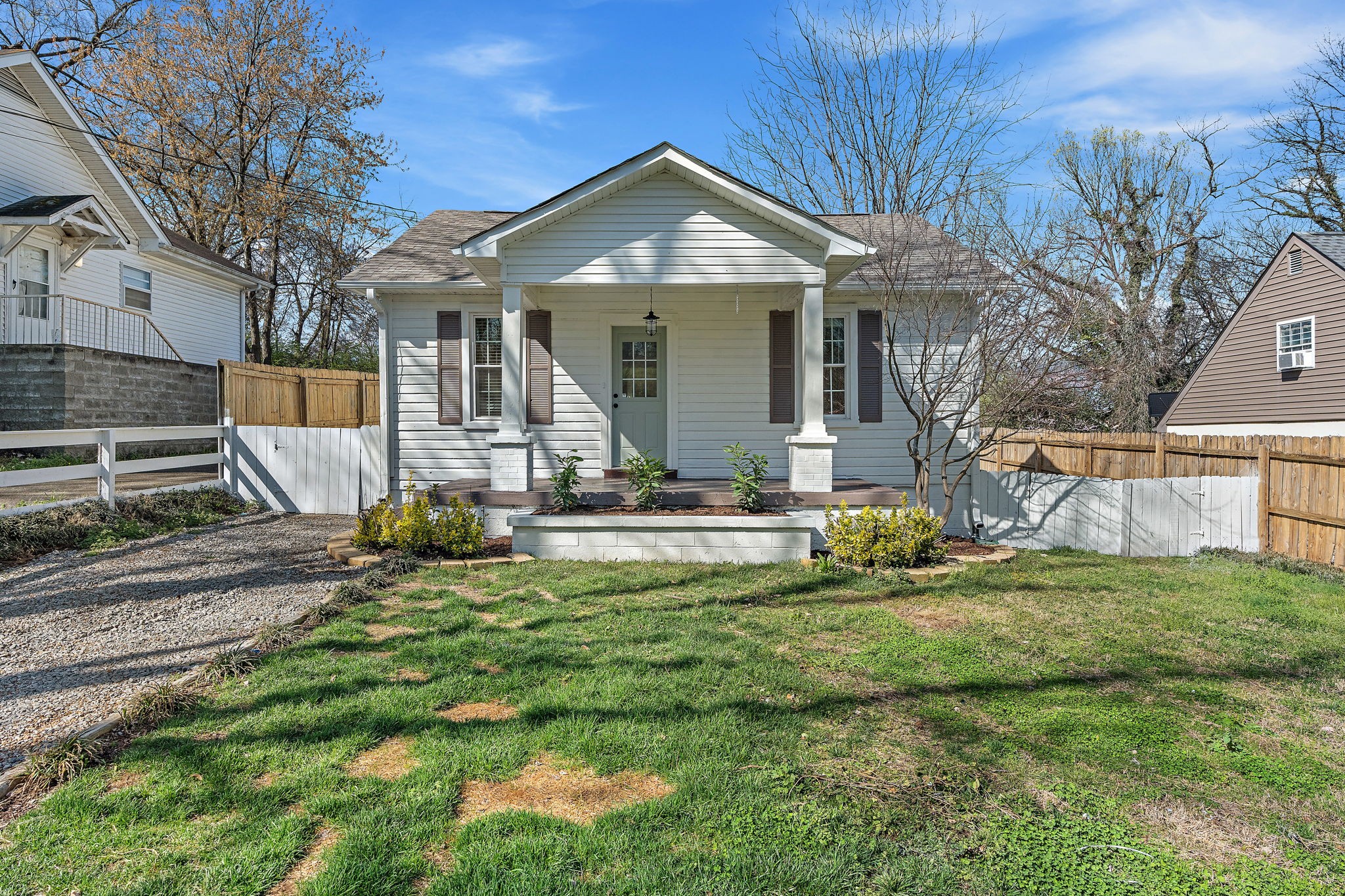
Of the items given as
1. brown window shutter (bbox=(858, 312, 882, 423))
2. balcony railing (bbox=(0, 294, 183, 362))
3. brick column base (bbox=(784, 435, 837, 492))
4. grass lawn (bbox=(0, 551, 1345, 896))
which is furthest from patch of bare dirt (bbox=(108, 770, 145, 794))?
balcony railing (bbox=(0, 294, 183, 362))

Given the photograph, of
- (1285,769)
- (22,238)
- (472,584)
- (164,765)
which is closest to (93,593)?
(472,584)

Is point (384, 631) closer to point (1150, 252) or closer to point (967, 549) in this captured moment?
point (967, 549)

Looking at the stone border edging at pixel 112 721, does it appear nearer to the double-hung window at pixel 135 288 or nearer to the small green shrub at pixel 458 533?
the small green shrub at pixel 458 533

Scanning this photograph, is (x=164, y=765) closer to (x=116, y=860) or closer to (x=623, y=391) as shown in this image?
(x=116, y=860)

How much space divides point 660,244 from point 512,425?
2656 mm

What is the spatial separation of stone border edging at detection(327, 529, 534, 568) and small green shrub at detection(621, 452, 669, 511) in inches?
51.6

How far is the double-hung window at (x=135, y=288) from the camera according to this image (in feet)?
51.4

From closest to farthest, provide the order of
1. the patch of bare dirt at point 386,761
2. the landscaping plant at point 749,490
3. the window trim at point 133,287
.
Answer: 1. the patch of bare dirt at point 386,761
2. the landscaping plant at point 749,490
3. the window trim at point 133,287

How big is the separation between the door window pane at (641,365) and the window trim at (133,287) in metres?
11.8

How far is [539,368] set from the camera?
996cm

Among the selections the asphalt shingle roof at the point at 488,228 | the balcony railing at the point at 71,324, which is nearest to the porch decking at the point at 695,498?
the asphalt shingle roof at the point at 488,228

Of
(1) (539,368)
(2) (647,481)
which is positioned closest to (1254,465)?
(2) (647,481)

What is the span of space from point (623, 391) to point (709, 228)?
3.07 meters

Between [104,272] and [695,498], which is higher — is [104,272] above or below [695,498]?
above
